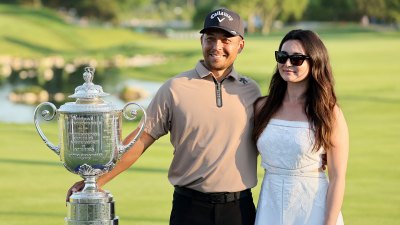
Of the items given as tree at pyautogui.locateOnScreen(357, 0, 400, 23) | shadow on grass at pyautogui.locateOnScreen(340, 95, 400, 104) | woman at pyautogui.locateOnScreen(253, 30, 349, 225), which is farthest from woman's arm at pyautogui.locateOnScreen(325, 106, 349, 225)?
tree at pyautogui.locateOnScreen(357, 0, 400, 23)

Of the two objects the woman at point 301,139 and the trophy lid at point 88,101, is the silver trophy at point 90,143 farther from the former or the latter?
the woman at point 301,139

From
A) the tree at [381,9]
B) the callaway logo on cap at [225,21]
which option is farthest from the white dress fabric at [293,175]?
the tree at [381,9]

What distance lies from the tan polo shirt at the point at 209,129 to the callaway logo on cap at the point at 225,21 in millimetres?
204

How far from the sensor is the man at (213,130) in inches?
200

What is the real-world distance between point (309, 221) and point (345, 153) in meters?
0.32

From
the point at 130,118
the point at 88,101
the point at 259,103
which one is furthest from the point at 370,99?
the point at 88,101

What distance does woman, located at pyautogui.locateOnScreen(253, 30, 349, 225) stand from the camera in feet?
16.3

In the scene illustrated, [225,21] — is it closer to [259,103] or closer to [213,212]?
[259,103]

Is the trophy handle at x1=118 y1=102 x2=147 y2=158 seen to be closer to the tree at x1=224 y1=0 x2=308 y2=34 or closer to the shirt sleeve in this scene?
the shirt sleeve

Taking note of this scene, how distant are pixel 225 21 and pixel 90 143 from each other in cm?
80

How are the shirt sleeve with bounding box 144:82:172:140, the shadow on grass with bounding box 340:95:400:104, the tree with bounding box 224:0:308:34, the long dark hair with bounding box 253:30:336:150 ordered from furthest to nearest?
1. the tree with bounding box 224:0:308:34
2. the shadow on grass with bounding box 340:95:400:104
3. the shirt sleeve with bounding box 144:82:172:140
4. the long dark hair with bounding box 253:30:336:150

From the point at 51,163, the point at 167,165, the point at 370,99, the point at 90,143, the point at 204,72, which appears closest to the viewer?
the point at 90,143

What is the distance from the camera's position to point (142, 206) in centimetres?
968

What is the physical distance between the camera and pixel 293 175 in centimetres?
504
